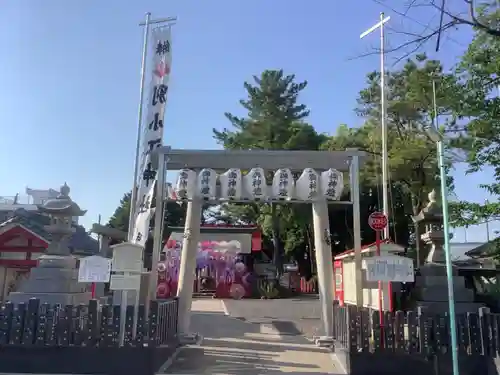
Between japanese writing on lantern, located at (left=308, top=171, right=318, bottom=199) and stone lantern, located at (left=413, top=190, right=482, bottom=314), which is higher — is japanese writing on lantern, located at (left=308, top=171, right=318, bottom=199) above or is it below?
above

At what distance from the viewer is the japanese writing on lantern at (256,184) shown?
10.5 meters

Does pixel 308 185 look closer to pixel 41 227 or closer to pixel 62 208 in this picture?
pixel 62 208

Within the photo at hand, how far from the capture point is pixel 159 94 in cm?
1400

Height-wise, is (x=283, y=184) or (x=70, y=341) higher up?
(x=283, y=184)

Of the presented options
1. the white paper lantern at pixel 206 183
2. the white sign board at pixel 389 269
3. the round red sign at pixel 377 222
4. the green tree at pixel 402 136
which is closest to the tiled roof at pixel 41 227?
the white paper lantern at pixel 206 183

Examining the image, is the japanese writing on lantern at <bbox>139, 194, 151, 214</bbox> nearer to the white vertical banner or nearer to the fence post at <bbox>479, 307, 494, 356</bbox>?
the white vertical banner

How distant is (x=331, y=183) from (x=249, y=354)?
13.7ft

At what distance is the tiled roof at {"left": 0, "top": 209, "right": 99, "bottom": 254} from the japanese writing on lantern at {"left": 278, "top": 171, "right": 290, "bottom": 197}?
699cm

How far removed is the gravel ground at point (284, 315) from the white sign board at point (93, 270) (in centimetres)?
643

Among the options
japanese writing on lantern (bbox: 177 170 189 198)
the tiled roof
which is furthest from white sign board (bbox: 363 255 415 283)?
the tiled roof

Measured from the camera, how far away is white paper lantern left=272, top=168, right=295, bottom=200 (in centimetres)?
1044

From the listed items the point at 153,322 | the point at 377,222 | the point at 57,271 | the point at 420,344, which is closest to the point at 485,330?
the point at 420,344

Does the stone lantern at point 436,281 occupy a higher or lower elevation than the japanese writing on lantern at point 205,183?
lower

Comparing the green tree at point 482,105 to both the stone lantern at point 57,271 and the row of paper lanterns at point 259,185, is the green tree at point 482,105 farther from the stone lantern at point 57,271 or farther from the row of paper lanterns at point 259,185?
the stone lantern at point 57,271
